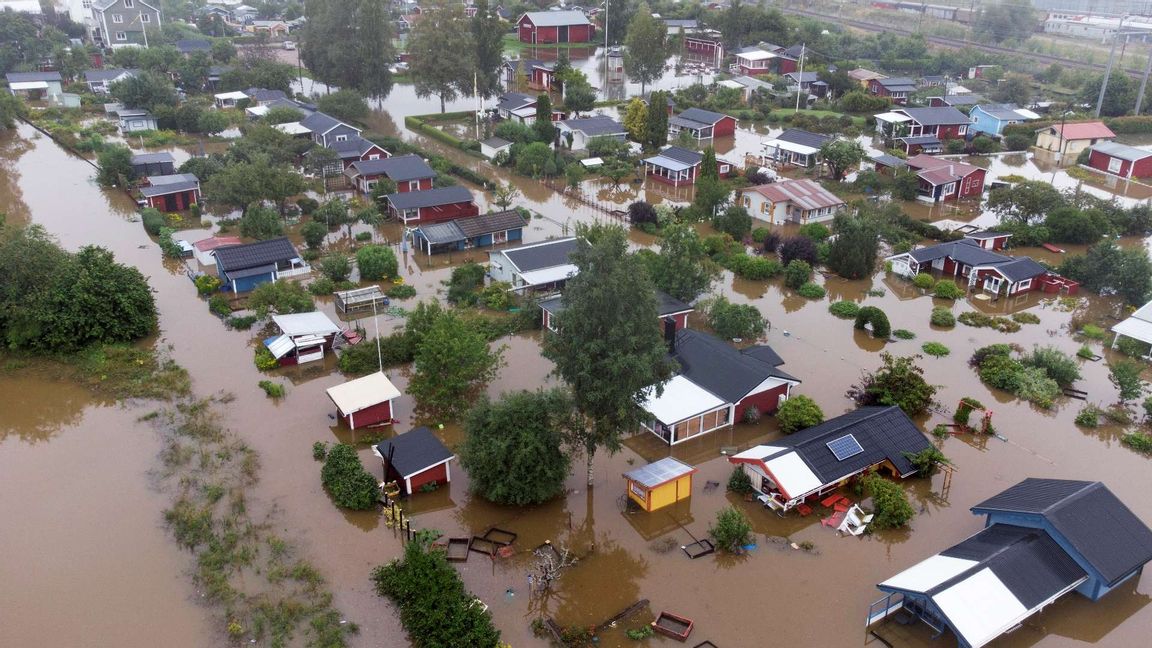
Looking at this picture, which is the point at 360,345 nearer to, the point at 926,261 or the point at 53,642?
the point at 53,642

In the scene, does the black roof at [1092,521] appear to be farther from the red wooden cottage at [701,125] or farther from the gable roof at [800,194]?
the red wooden cottage at [701,125]

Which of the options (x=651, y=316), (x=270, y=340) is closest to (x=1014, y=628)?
(x=651, y=316)

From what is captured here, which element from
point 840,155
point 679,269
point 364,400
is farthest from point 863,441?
point 840,155

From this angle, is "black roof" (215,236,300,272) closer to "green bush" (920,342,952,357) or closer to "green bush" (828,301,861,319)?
"green bush" (828,301,861,319)

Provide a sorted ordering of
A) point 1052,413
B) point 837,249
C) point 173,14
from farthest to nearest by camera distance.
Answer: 1. point 173,14
2. point 837,249
3. point 1052,413

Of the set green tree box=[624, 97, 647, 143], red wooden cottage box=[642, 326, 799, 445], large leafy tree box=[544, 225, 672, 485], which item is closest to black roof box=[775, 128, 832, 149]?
green tree box=[624, 97, 647, 143]

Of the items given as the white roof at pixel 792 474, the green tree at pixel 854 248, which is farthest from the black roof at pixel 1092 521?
the green tree at pixel 854 248

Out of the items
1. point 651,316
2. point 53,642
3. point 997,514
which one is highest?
point 651,316

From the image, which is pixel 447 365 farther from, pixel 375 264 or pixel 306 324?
pixel 375 264
